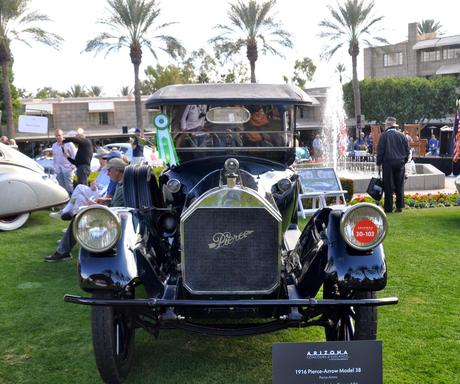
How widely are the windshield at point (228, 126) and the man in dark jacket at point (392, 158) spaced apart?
17.0 ft

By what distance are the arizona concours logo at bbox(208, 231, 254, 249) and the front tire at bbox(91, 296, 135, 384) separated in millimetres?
805

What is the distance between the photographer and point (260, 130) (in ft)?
16.0

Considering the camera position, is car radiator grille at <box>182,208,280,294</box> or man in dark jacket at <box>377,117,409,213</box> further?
man in dark jacket at <box>377,117,409,213</box>

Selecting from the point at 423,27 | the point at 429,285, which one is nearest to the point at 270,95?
the point at 429,285

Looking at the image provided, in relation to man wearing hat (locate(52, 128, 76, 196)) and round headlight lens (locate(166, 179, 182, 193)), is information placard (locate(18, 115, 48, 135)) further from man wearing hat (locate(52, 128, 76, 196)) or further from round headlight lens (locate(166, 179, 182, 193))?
round headlight lens (locate(166, 179, 182, 193))

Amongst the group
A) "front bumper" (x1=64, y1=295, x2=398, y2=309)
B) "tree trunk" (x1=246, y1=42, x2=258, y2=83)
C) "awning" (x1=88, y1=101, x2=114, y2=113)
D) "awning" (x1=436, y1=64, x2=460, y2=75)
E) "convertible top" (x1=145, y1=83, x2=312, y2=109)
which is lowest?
"front bumper" (x1=64, y1=295, x2=398, y2=309)

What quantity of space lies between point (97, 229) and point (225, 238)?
0.84 m

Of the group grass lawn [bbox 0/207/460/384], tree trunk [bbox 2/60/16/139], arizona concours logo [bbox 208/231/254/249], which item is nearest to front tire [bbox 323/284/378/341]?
grass lawn [bbox 0/207/460/384]

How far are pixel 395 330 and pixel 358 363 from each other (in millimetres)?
1687

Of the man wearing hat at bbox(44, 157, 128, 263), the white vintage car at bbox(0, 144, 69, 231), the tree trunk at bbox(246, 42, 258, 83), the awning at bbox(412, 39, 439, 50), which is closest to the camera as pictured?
the man wearing hat at bbox(44, 157, 128, 263)

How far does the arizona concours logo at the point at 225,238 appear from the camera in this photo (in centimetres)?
340

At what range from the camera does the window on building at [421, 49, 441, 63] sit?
48.8 m

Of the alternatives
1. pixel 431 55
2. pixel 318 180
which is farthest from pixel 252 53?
pixel 431 55

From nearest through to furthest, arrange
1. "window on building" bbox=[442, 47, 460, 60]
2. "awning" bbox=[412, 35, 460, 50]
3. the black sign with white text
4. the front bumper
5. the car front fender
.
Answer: the black sign with white text, the front bumper, the car front fender, "awning" bbox=[412, 35, 460, 50], "window on building" bbox=[442, 47, 460, 60]
